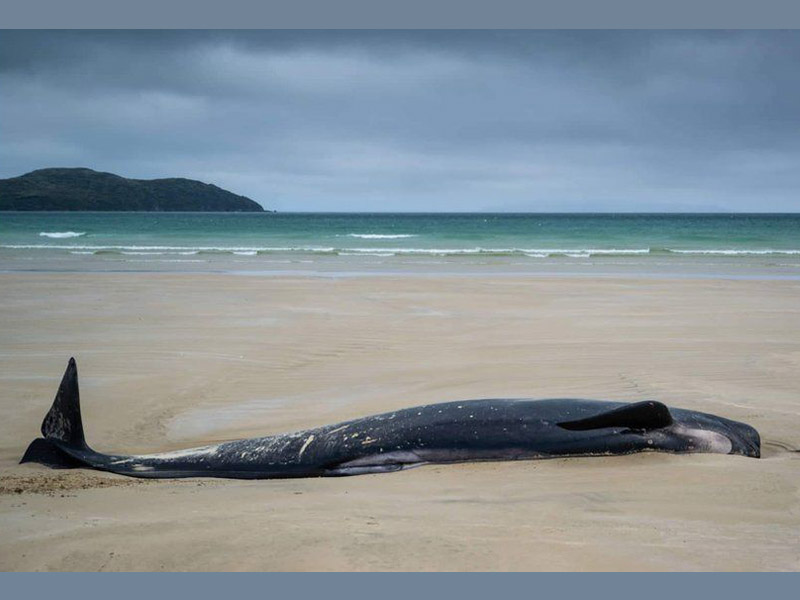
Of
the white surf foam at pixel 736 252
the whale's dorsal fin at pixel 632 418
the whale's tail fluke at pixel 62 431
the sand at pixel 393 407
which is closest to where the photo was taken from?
the sand at pixel 393 407

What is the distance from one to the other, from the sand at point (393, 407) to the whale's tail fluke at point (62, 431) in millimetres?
163

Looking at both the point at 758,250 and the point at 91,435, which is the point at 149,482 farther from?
the point at 758,250

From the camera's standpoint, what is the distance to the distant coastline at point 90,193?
95250 mm

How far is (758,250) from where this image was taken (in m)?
37.7

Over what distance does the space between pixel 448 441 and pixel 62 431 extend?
263 cm

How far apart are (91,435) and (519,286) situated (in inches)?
507

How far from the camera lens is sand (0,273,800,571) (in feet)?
11.5

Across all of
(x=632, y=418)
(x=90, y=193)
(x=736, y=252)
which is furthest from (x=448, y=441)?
(x=90, y=193)

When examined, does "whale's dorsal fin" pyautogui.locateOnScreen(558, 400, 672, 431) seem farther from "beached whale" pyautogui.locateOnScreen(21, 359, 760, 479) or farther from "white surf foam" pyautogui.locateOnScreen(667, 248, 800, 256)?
"white surf foam" pyautogui.locateOnScreen(667, 248, 800, 256)

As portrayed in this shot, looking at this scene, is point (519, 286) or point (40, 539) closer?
point (40, 539)

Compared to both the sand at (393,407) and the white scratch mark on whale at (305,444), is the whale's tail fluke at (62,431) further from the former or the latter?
the white scratch mark on whale at (305,444)

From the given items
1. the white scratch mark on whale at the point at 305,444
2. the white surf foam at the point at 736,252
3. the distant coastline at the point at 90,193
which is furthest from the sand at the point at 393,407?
the distant coastline at the point at 90,193

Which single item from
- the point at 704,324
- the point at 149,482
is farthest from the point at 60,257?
the point at 149,482

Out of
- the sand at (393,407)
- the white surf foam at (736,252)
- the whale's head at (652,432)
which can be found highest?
the white surf foam at (736,252)
